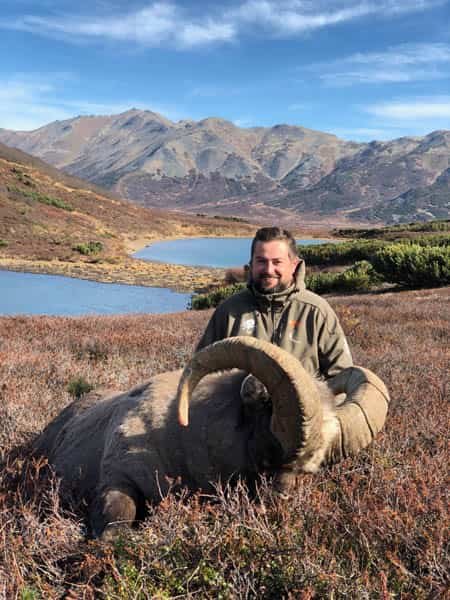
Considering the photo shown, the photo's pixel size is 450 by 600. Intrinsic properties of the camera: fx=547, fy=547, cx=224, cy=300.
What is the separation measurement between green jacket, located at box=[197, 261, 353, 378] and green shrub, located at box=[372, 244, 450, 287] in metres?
19.7

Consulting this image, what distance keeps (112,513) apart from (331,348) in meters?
2.14

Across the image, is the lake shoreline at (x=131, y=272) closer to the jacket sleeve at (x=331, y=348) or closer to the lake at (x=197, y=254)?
the lake at (x=197, y=254)

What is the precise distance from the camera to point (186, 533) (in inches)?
116

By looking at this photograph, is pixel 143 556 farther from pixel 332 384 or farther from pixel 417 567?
pixel 332 384

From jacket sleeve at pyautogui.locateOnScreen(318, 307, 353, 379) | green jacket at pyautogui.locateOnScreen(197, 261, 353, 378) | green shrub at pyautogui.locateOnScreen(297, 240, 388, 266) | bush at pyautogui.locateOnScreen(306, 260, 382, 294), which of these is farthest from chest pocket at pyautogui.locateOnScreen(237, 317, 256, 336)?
green shrub at pyautogui.locateOnScreen(297, 240, 388, 266)

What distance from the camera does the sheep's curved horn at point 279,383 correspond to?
270 centimetres

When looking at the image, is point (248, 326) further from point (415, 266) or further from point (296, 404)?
point (415, 266)

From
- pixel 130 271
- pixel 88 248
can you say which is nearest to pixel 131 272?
pixel 130 271

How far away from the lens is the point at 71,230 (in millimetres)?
57656

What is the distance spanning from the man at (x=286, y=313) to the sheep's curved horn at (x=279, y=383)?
1.55m

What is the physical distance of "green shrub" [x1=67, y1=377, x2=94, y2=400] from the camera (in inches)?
262

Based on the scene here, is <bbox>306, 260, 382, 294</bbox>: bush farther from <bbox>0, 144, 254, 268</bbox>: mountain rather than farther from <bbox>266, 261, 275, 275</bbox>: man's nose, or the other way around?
<bbox>0, 144, 254, 268</bbox>: mountain

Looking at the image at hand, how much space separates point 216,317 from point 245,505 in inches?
74.0

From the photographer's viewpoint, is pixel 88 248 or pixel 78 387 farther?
pixel 88 248
